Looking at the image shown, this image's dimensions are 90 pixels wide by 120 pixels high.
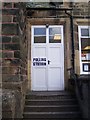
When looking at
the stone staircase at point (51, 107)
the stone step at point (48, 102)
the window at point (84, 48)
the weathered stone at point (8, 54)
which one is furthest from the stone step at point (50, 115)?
the window at point (84, 48)

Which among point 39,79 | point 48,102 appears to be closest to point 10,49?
point 48,102

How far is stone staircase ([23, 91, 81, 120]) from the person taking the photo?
6.27 meters

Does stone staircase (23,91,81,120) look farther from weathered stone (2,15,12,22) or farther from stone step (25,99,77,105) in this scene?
weathered stone (2,15,12,22)

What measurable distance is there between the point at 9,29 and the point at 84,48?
4449 mm

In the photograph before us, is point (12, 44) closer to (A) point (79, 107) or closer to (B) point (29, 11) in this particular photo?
(A) point (79, 107)

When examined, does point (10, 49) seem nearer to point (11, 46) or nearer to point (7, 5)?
point (11, 46)

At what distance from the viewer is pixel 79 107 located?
261 inches

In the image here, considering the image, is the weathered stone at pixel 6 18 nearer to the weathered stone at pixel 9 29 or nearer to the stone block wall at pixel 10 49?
the stone block wall at pixel 10 49

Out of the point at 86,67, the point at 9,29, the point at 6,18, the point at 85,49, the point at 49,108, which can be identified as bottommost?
the point at 49,108

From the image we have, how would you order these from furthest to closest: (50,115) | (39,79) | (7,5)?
(39,79), (50,115), (7,5)

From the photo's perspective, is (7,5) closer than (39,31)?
Yes

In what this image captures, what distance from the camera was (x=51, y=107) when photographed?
6.61 m

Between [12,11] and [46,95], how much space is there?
3.17 m

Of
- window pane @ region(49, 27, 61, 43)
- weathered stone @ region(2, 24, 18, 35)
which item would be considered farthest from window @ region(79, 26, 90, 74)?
weathered stone @ region(2, 24, 18, 35)
